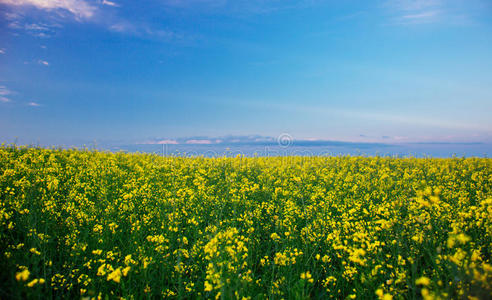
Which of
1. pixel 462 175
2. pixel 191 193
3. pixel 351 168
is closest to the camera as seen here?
pixel 191 193

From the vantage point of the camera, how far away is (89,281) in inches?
131

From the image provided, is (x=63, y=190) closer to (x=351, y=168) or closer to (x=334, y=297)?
(x=334, y=297)

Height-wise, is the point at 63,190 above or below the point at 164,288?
above

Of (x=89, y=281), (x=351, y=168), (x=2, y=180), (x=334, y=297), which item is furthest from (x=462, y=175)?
(x=2, y=180)

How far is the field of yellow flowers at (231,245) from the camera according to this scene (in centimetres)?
293

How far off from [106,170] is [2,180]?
113 inches

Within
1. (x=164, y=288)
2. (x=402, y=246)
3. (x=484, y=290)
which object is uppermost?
(x=484, y=290)

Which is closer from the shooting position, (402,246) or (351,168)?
(402,246)

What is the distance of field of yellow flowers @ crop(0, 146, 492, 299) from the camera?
2932 mm

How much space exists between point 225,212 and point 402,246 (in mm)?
3755

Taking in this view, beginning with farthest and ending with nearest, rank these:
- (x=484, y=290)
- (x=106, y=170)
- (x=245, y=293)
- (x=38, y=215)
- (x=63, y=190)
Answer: (x=106, y=170) → (x=63, y=190) → (x=38, y=215) → (x=245, y=293) → (x=484, y=290)

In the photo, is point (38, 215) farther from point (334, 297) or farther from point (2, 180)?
point (334, 297)

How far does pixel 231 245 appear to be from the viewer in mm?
3584

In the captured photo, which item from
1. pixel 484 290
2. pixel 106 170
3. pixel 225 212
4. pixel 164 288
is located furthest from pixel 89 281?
pixel 106 170
